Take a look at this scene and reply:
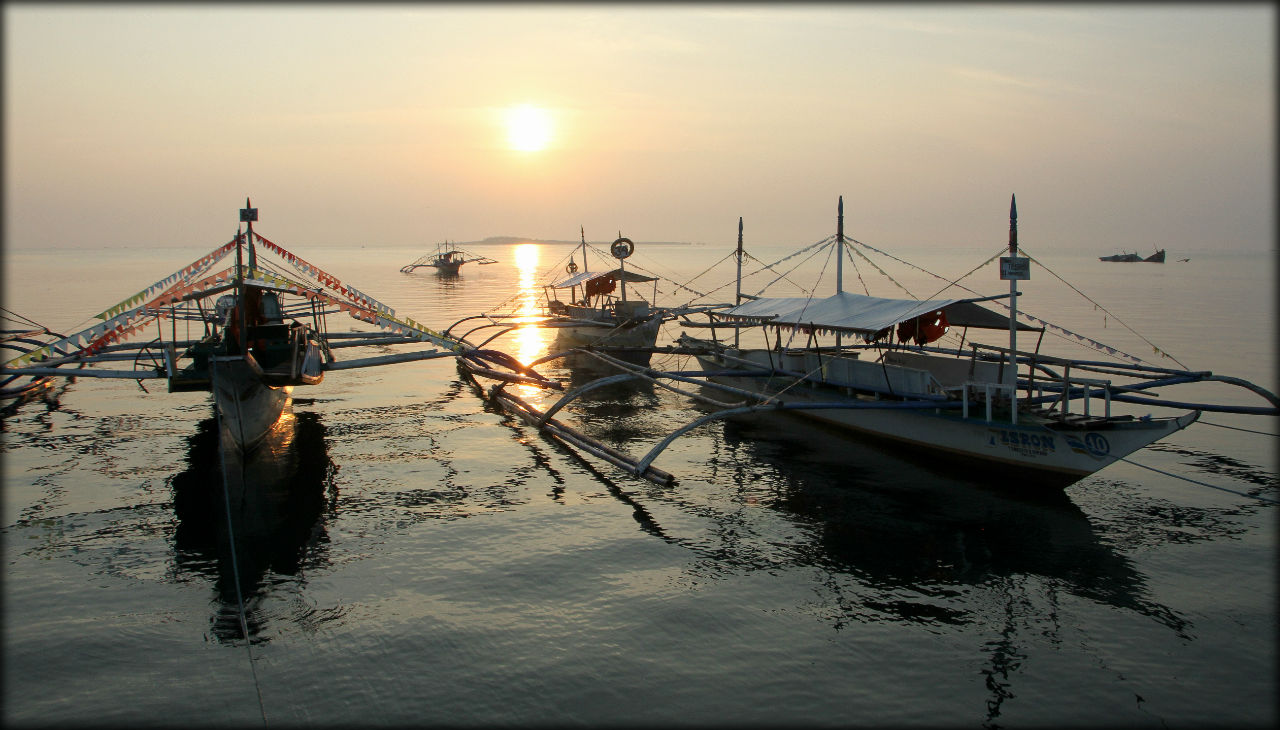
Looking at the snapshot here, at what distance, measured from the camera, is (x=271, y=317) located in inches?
1017

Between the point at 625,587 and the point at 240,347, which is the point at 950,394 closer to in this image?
the point at 625,587

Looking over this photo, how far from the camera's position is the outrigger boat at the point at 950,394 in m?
17.6

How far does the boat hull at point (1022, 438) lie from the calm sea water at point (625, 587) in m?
0.67

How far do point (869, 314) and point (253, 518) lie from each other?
16381 mm

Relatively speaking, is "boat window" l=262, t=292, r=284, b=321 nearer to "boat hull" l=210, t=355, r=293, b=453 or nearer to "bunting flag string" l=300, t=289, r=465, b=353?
"bunting flag string" l=300, t=289, r=465, b=353

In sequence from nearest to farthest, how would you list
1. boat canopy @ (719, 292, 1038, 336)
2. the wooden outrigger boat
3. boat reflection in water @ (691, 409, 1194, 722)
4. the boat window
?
boat reflection in water @ (691, 409, 1194, 722) → boat canopy @ (719, 292, 1038, 336) → the boat window → the wooden outrigger boat

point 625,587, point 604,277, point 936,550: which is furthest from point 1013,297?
point 604,277

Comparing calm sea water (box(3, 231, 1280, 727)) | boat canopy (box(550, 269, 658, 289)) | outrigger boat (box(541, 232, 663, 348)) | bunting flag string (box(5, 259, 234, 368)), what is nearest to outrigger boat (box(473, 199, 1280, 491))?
calm sea water (box(3, 231, 1280, 727))

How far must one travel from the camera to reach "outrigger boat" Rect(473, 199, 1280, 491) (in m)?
17.6

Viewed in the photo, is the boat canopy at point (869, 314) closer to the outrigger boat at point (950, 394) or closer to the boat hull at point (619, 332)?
the outrigger boat at point (950, 394)

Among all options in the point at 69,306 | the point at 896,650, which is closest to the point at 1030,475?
the point at 896,650

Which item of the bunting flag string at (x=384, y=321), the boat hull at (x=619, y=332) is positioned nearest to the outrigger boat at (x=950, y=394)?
the bunting flag string at (x=384, y=321)

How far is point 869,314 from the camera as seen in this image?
22.5 meters

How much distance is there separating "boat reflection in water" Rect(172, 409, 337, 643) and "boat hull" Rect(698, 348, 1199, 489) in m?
11.3
